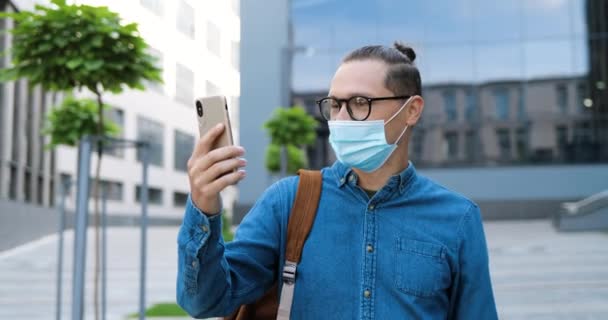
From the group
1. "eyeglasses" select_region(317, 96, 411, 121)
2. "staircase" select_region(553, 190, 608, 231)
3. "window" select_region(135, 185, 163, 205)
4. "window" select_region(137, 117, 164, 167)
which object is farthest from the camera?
"window" select_region(135, 185, 163, 205)

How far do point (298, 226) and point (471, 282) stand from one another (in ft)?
1.80

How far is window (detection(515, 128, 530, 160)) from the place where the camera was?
87.2 feet

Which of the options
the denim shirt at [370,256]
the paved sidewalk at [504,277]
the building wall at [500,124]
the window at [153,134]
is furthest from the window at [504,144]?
the denim shirt at [370,256]

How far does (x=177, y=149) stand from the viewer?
43.1 metres

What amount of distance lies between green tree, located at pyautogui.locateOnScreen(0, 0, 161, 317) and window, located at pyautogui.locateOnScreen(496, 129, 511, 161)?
77.5ft

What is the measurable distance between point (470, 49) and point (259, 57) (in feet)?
29.7

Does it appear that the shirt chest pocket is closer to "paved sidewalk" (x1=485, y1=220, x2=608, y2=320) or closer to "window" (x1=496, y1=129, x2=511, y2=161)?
"paved sidewalk" (x1=485, y1=220, x2=608, y2=320)

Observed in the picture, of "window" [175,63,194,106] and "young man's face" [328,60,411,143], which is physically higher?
"window" [175,63,194,106]

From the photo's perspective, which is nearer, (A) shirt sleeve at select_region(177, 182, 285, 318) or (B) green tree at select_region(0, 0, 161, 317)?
(A) shirt sleeve at select_region(177, 182, 285, 318)

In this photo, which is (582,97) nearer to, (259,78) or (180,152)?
(259,78)

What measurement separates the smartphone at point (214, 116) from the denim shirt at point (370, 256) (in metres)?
0.37

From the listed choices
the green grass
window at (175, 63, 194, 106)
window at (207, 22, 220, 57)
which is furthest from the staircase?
window at (207, 22, 220, 57)

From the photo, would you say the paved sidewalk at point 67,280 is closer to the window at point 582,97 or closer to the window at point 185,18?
the window at point 185,18

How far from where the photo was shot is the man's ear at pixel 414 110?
2092mm
